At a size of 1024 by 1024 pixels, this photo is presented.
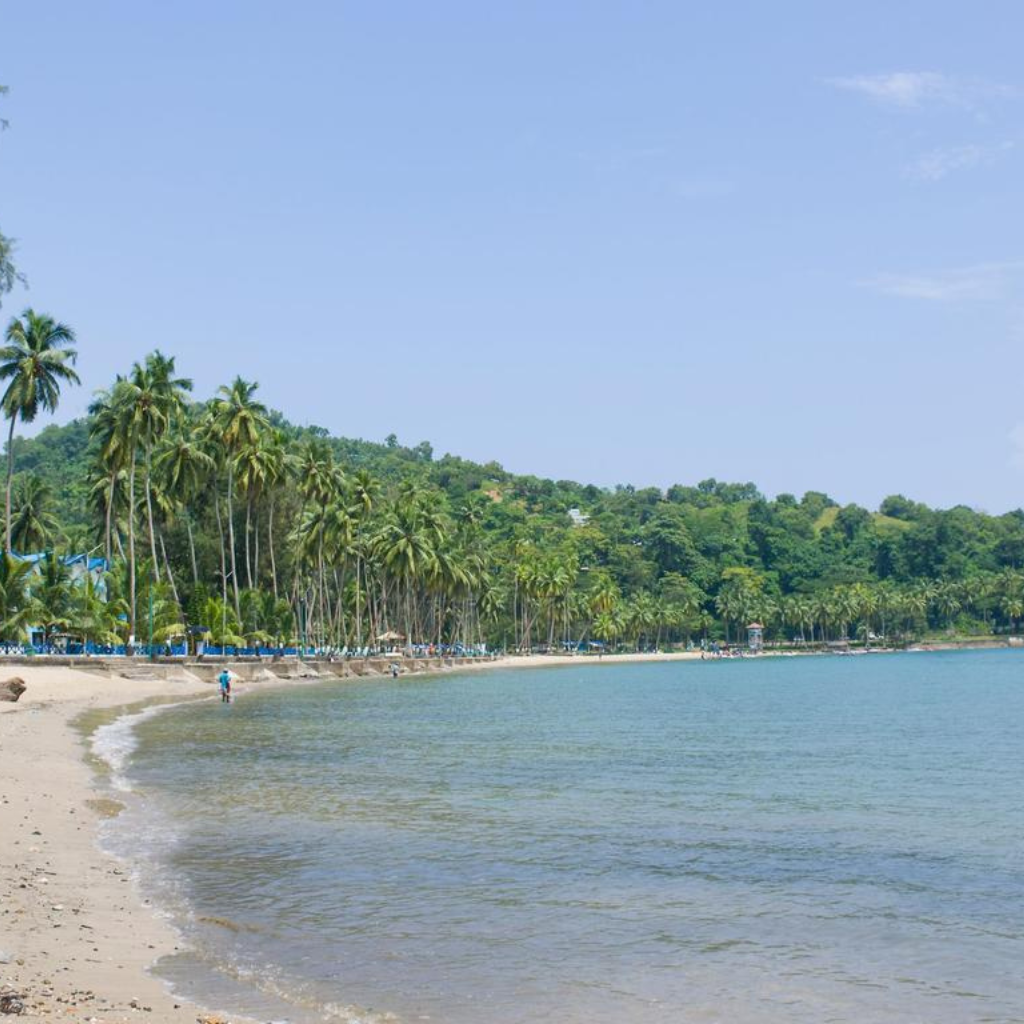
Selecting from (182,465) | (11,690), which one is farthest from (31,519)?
(11,690)

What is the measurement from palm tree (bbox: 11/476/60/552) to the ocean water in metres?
60.8

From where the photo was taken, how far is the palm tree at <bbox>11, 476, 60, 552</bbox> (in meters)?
93.4

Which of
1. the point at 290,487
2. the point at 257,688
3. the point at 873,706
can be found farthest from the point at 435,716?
the point at 290,487

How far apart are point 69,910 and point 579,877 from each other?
6.94m

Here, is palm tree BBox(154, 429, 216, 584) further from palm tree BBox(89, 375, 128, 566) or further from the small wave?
the small wave

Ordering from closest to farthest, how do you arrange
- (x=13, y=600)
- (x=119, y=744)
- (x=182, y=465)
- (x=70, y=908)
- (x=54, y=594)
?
(x=70, y=908) < (x=119, y=744) < (x=13, y=600) < (x=54, y=594) < (x=182, y=465)

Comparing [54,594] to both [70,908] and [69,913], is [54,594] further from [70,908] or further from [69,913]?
[69,913]

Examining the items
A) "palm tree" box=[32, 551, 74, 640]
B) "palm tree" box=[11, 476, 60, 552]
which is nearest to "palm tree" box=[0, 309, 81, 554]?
"palm tree" box=[32, 551, 74, 640]

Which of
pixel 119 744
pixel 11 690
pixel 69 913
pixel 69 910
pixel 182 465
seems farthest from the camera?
pixel 182 465

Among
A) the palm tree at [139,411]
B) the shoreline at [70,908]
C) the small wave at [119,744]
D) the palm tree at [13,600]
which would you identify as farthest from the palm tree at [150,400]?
the shoreline at [70,908]

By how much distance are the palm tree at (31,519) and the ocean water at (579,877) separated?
60.8 metres

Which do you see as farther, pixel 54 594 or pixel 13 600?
pixel 54 594

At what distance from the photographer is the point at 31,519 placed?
307 ft

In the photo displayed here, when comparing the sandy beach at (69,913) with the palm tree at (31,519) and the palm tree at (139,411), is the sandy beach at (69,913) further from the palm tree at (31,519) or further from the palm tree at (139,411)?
the palm tree at (31,519)
